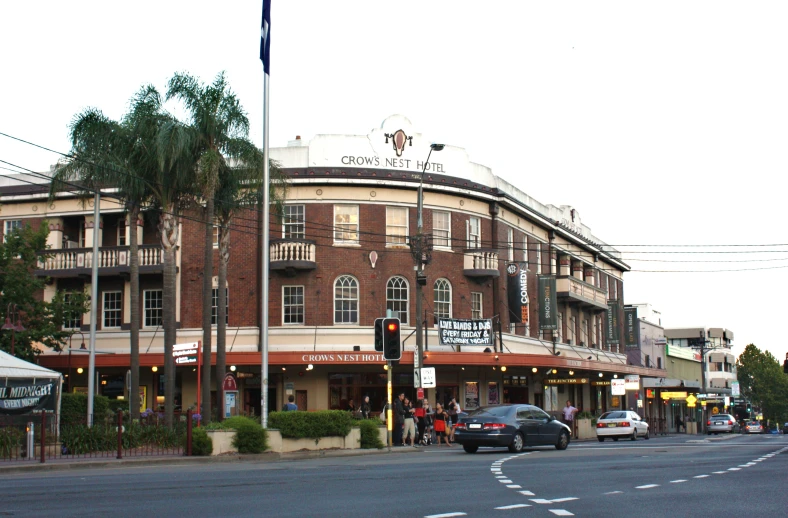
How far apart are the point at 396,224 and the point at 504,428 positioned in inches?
637

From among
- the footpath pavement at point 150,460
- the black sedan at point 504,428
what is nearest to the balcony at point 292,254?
the footpath pavement at point 150,460

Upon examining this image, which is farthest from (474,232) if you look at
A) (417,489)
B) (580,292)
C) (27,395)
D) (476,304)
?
(417,489)

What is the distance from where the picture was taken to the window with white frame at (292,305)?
3941 centimetres

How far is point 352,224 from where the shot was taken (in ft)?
131

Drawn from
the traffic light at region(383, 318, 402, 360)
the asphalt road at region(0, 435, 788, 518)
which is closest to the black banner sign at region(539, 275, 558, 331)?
the traffic light at region(383, 318, 402, 360)

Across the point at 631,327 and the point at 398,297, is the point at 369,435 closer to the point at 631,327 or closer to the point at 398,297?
the point at 398,297

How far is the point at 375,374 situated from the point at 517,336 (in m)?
7.77

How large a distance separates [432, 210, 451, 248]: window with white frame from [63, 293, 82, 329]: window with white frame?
14.8 m

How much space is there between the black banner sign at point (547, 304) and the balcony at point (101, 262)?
17.7m

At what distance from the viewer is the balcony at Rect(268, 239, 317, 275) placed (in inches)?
1523

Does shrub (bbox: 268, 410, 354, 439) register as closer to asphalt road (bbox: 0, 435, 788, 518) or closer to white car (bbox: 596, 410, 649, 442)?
asphalt road (bbox: 0, 435, 788, 518)

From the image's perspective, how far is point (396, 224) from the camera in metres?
40.7

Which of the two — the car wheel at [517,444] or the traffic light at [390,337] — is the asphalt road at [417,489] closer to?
the car wheel at [517,444]

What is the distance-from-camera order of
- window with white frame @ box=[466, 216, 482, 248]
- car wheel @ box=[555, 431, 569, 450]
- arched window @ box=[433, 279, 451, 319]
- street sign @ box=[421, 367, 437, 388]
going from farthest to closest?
window with white frame @ box=[466, 216, 482, 248] → arched window @ box=[433, 279, 451, 319] → street sign @ box=[421, 367, 437, 388] → car wheel @ box=[555, 431, 569, 450]
